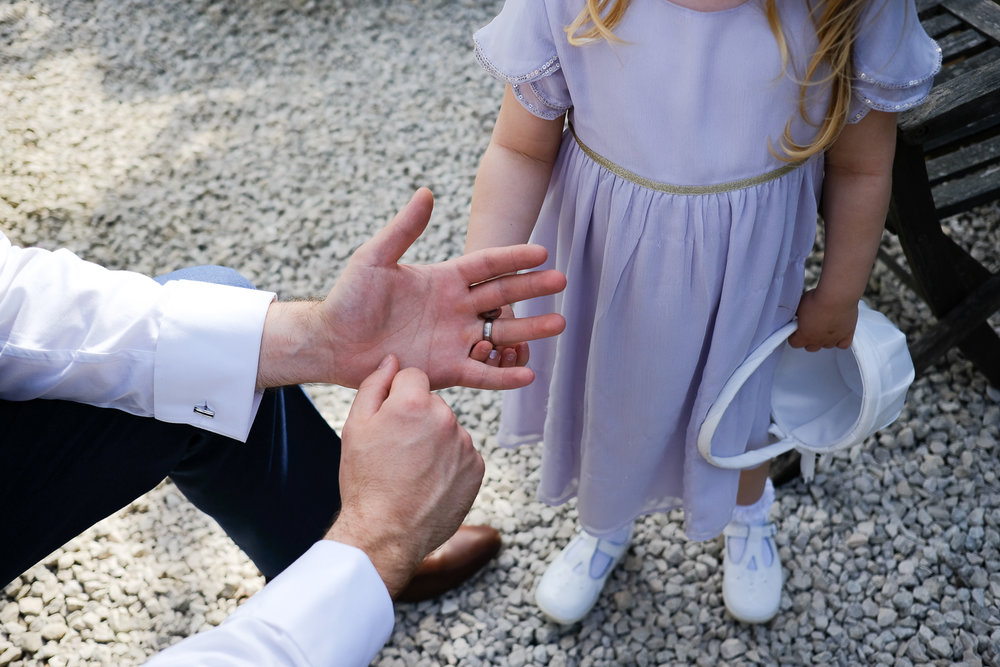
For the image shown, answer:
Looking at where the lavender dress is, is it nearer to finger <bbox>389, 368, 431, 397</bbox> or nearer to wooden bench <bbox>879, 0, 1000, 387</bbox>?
finger <bbox>389, 368, 431, 397</bbox>

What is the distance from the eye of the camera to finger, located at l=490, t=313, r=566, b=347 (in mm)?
1332

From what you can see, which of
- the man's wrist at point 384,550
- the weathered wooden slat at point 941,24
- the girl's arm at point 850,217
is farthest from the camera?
the weathered wooden slat at point 941,24

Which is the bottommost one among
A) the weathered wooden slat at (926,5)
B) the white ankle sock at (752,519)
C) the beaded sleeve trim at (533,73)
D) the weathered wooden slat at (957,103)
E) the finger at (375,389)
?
the white ankle sock at (752,519)

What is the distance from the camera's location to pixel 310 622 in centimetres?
110

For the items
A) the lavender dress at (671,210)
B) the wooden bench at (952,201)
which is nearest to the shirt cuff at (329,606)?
the lavender dress at (671,210)

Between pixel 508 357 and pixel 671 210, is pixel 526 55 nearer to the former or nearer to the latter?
pixel 671 210

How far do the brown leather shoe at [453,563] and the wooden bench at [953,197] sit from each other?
111 cm

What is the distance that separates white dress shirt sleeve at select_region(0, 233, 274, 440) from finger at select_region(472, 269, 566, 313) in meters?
0.37

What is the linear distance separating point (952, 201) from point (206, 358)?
1618 mm

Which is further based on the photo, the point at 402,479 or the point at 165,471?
the point at 165,471

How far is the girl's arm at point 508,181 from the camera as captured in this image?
1.38m

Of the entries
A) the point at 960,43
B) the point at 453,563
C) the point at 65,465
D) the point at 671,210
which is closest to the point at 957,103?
the point at 960,43

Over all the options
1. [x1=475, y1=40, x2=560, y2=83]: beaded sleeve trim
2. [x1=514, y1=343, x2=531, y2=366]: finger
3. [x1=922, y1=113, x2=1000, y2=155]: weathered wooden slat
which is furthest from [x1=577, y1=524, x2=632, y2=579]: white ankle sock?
[x1=922, y1=113, x2=1000, y2=155]: weathered wooden slat

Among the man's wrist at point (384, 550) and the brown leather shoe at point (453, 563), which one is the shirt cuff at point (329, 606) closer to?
the man's wrist at point (384, 550)
